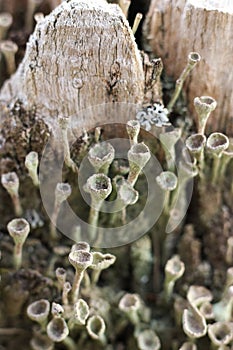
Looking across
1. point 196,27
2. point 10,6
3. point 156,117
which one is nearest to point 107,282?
point 156,117

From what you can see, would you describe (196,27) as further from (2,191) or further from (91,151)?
(2,191)

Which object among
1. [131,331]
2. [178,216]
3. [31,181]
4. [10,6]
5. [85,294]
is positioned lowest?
[131,331]

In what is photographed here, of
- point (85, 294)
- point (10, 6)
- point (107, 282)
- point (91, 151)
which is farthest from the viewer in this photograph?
point (10, 6)
